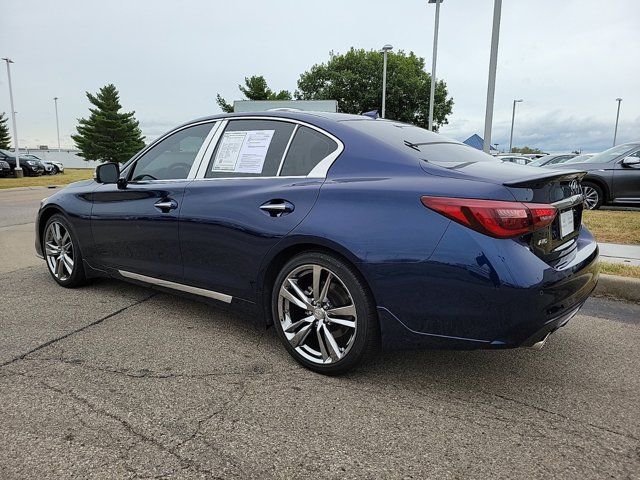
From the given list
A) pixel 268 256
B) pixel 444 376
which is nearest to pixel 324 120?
pixel 268 256

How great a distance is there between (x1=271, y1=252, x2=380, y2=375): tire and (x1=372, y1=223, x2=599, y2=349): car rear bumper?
12 centimetres

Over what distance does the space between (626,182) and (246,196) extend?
9.56 m

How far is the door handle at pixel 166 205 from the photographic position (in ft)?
11.7

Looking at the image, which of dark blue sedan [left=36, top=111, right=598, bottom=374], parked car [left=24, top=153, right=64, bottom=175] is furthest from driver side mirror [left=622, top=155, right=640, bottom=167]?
parked car [left=24, top=153, right=64, bottom=175]

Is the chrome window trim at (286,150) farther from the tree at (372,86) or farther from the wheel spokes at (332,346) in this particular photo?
the tree at (372,86)

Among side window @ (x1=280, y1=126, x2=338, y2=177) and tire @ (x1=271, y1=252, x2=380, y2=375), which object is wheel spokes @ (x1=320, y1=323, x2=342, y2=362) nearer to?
tire @ (x1=271, y1=252, x2=380, y2=375)

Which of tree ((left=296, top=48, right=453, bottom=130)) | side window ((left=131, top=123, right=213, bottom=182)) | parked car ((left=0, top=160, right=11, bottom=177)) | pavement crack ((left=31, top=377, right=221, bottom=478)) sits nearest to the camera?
pavement crack ((left=31, top=377, right=221, bottom=478))

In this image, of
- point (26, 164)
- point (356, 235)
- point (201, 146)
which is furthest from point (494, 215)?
point (26, 164)

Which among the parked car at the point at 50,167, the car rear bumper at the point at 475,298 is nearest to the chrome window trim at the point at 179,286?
the car rear bumper at the point at 475,298

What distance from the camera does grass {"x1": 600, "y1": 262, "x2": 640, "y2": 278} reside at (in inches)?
187

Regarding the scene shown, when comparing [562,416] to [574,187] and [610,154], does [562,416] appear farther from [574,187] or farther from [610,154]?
[610,154]

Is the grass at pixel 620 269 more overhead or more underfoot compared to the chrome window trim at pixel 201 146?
more underfoot

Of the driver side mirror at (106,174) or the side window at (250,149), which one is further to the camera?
the driver side mirror at (106,174)

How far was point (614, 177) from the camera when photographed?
396 inches
